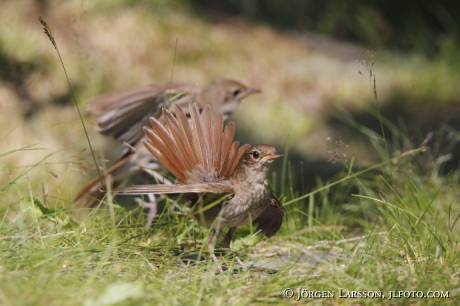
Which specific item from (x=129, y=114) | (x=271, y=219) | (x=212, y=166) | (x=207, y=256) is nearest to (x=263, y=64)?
(x=129, y=114)

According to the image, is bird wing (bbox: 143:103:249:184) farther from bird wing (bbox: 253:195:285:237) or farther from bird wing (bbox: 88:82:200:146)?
bird wing (bbox: 88:82:200:146)

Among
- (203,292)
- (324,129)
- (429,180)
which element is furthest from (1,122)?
(203,292)

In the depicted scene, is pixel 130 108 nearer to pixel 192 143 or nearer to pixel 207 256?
pixel 192 143

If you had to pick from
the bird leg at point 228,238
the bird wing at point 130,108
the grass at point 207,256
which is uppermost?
the bird wing at point 130,108

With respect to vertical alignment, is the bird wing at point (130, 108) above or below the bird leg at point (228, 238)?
above

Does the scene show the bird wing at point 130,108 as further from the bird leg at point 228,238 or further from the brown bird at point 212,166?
the bird leg at point 228,238

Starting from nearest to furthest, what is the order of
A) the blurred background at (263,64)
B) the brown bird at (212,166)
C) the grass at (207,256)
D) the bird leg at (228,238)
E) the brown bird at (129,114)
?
the grass at (207,256)
the brown bird at (212,166)
the bird leg at (228,238)
the brown bird at (129,114)
the blurred background at (263,64)

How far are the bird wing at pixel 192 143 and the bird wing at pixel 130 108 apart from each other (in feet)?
4.92

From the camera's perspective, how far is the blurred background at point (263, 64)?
732cm

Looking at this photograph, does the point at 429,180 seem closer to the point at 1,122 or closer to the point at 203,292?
the point at 203,292

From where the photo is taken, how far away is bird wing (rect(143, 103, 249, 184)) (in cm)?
352

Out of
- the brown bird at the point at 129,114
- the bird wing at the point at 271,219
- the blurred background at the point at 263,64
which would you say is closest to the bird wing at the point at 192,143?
the bird wing at the point at 271,219

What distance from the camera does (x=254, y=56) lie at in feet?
31.1

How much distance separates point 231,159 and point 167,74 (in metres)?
4.80
